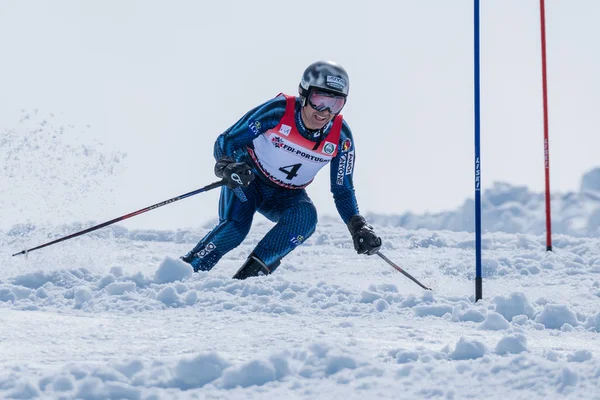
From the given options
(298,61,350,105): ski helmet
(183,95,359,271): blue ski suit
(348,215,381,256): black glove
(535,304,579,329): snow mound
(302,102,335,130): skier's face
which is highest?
(298,61,350,105): ski helmet

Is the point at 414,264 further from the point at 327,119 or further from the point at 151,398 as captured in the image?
the point at 151,398

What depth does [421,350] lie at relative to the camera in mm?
2771

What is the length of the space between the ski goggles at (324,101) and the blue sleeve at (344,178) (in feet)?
1.17

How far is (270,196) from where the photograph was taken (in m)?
5.84

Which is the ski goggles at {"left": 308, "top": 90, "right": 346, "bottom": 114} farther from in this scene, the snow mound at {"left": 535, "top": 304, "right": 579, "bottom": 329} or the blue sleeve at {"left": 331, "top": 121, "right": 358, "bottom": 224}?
the snow mound at {"left": 535, "top": 304, "right": 579, "bottom": 329}

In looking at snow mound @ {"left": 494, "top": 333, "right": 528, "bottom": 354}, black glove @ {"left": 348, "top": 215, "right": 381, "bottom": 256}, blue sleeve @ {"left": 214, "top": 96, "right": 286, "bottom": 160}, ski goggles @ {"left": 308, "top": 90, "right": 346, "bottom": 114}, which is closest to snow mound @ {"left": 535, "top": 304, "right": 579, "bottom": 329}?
snow mound @ {"left": 494, "top": 333, "right": 528, "bottom": 354}

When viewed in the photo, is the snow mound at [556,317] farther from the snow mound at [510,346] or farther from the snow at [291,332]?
the snow mound at [510,346]

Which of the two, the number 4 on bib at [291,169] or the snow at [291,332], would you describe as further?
the number 4 on bib at [291,169]

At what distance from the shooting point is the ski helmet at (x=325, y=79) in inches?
208

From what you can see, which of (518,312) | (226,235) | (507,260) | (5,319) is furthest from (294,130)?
(507,260)

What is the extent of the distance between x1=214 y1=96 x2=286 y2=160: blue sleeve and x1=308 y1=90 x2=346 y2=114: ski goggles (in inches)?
11.2

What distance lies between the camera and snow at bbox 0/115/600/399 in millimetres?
2375

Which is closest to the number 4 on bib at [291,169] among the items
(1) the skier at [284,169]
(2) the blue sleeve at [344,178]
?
(1) the skier at [284,169]

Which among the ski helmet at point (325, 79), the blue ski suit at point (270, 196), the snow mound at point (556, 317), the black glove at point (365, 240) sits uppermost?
the ski helmet at point (325, 79)
